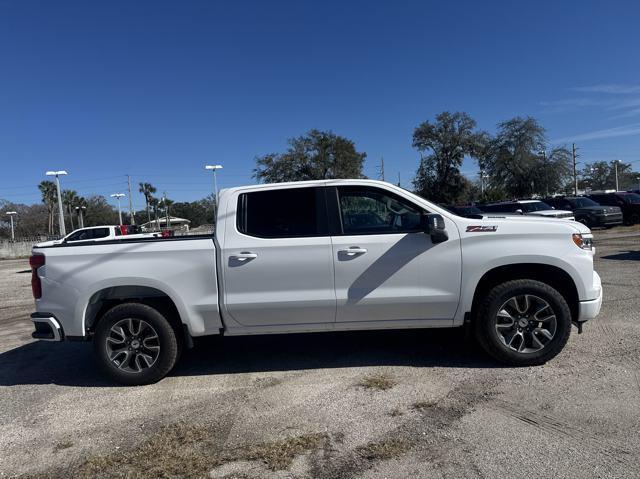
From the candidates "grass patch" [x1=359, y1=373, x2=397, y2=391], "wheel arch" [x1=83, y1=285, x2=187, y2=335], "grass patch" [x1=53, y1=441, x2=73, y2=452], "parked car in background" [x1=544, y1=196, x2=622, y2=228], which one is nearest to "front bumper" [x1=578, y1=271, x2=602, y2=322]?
"grass patch" [x1=359, y1=373, x2=397, y2=391]

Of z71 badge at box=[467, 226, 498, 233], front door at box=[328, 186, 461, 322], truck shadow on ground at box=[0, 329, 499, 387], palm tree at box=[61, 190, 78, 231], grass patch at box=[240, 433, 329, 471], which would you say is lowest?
grass patch at box=[240, 433, 329, 471]

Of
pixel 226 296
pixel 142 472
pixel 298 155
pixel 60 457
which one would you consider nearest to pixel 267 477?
pixel 142 472

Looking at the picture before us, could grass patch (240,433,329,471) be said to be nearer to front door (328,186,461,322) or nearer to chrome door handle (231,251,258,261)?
front door (328,186,461,322)

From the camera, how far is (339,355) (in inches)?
229

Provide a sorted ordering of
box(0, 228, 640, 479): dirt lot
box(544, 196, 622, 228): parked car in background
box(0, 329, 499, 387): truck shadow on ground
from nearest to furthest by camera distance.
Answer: box(0, 228, 640, 479): dirt lot
box(0, 329, 499, 387): truck shadow on ground
box(544, 196, 622, 228): parked car in background

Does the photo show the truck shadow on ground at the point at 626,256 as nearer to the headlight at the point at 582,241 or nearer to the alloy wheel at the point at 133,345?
the headlight at the point at 582,241

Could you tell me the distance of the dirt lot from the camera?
11.4 ft

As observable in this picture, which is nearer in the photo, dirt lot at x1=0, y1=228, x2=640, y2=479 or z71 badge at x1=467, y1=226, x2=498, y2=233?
dirt lot at x1=0, y1=228, x2=640, y2=479

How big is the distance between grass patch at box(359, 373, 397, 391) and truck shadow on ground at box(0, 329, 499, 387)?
402mm

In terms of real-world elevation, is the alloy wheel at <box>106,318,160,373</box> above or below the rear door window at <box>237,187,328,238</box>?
below

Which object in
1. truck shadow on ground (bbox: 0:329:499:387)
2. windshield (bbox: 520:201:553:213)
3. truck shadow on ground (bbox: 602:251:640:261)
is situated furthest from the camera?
windshield (bbox: 520:201:553:213)

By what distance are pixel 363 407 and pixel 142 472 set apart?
1.81m

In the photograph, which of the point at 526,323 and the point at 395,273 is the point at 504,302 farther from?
the point at 395,273

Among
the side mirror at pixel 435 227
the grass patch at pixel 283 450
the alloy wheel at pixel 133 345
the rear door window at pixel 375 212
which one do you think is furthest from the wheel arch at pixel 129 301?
the side mirror at pixel 435 227
